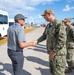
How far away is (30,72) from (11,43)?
2.66 metres

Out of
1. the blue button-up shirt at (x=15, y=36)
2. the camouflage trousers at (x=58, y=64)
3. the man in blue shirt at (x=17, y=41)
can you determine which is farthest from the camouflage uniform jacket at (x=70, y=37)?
the blue button-up shirt at (x=15, y=36)

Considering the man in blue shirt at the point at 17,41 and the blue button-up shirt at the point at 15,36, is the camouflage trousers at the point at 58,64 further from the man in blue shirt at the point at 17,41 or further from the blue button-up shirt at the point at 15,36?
the blue button-up shirt at the point at 15,36

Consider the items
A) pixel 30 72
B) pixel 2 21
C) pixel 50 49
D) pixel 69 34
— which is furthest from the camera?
pixel 2 21

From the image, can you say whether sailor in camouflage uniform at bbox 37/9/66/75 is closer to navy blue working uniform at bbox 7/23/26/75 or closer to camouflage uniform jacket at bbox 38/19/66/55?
camouflage uniform jacket at bbox 38/19/66/55

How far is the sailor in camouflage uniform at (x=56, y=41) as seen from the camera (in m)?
4.55

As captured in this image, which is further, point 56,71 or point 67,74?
point 67,74

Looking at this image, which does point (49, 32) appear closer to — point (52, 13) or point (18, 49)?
point (52, 13)

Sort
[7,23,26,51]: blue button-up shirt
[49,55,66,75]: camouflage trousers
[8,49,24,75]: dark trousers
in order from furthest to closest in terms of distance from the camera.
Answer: [8,49,24,75]: dark trousers < [7,23,26,51]: blue button-up shirt < [49,55,66,75]: camouflage trousers

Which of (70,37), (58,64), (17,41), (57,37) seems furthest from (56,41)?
(70,37)

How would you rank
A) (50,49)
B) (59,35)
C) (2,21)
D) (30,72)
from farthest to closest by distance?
(2,21) → (30,72) → (50,49) → (59,35)

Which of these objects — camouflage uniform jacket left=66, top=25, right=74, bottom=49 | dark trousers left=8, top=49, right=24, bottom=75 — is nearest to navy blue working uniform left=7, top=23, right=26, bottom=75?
dark trousers left=8, top=49, right=24, bottom=75

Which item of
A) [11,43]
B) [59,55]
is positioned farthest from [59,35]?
[11,43]

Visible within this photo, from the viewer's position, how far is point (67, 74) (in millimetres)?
7113

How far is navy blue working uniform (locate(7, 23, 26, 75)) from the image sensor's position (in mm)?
4953
